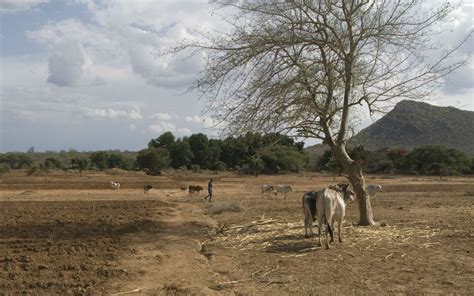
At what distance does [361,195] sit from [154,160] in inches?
2266

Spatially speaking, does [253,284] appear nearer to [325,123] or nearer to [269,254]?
[269,254]

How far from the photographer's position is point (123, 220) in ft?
62.6

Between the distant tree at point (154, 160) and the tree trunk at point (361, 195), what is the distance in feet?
180

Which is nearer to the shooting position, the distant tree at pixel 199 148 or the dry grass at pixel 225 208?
the dry grass at pixel 225 208

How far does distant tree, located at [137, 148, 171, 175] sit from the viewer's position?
7088 centimetres

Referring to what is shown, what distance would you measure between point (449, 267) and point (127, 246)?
25.8ft

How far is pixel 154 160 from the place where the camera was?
233 ft

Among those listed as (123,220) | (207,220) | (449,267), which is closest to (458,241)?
(449,267)

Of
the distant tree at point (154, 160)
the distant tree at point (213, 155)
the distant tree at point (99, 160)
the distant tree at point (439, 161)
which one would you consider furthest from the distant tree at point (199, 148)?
the distant tree at point (439, 161)

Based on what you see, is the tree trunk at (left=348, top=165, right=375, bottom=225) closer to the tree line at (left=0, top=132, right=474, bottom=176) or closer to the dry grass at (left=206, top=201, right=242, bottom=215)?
the dry grass at (left=206, top=201, right=242, bottom=215)

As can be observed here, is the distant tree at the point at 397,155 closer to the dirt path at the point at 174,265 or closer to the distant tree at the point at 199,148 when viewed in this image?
the distant tree at the point at 199,148

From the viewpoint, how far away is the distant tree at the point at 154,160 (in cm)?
7088

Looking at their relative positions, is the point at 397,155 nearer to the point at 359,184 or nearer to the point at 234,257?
the point at 359,184

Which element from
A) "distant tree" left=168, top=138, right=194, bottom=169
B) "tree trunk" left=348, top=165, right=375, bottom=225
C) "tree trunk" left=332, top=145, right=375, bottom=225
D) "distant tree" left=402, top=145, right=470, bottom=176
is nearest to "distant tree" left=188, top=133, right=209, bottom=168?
"distant tree" left=168, top=138, right=194, bottom=169
